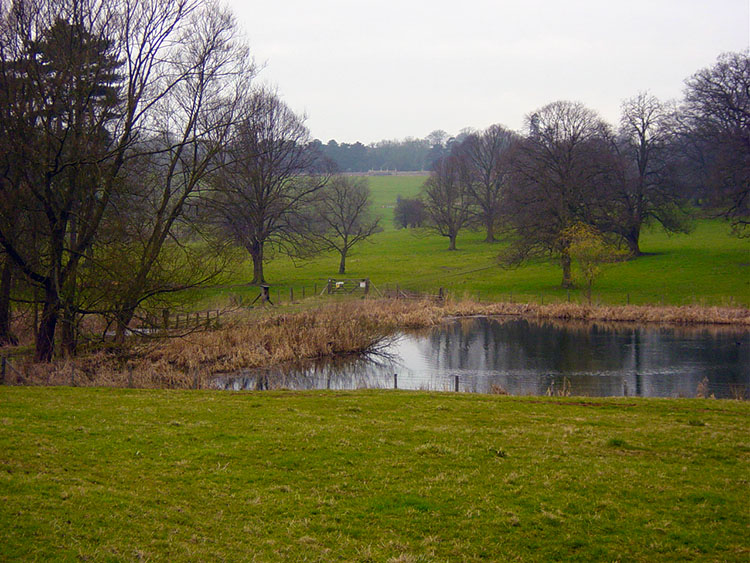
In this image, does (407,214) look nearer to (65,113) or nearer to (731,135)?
(731,135)

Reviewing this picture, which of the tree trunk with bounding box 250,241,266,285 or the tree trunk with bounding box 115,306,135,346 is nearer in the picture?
the tree trunk with bounding box 115,306,135,346

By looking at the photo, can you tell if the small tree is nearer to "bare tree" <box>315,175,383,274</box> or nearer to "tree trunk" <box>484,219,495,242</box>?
"bare tree" <box>315,175,383,274</box>

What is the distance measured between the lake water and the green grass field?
847cm

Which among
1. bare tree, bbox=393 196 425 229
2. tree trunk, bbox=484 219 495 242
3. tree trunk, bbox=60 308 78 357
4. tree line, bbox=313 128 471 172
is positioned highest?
tree line, bbox=313 128 471 172

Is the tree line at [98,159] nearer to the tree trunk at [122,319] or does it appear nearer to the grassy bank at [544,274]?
the tree trunk at [122,319]

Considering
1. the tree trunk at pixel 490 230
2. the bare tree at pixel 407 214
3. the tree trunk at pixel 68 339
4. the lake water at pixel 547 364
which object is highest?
the bare tree at pixel 407 214

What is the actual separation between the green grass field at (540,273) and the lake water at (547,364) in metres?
8.47

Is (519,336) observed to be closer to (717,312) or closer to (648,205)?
(717,312)

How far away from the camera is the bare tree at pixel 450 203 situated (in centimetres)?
6825

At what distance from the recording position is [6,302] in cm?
2112

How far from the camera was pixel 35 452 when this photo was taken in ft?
29.0

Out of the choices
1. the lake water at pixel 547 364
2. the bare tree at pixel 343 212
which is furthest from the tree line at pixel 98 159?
the bare tree at pixel 343 212

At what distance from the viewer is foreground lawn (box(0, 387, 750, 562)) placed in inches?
264

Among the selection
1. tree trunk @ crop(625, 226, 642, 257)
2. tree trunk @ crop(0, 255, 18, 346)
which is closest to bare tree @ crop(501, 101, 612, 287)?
tree trunk @ crop(625, 226, 642, 257)
